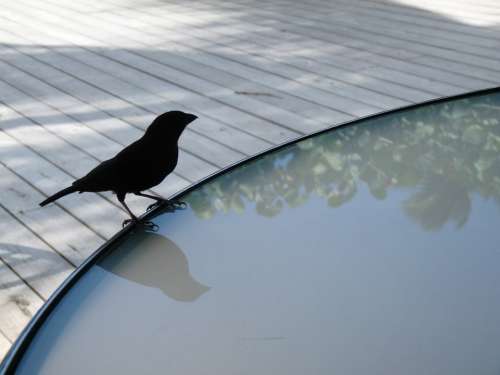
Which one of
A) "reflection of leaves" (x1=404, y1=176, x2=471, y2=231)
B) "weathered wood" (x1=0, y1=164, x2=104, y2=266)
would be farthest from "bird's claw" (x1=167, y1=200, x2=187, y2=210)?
"weathered wood" (x1=0, y1=164, x2=104, y2=266)

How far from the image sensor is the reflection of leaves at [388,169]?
115cm

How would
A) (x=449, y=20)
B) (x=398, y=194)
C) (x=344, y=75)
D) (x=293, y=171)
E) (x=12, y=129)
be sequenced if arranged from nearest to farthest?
(x=398, y=194), (x=293, y=171), (x=12, y=129), (x=344, y=75), (x=449, y=20)

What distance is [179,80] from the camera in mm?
3504

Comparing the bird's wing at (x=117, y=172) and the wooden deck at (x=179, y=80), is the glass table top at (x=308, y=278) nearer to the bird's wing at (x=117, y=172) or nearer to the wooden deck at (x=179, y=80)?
the bird's wing at (x=117, y=172)

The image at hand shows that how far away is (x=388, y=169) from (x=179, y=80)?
2378 millimetres

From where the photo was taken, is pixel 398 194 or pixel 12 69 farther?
pixel 12 69

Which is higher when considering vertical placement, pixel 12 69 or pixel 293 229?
pixel 293 229

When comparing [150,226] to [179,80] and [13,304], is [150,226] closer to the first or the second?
[13,304]

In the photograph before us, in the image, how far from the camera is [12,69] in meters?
3.75

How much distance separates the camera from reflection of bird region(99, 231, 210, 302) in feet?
3.12

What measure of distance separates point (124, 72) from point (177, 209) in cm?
263

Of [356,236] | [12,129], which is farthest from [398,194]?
[12,129]

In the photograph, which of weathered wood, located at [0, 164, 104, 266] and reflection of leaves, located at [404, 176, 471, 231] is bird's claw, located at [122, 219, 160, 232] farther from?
weathered wood, located at [0, 164, 104, 266]

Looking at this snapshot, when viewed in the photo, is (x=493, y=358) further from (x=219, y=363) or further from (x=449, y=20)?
(x=449, y=20)
